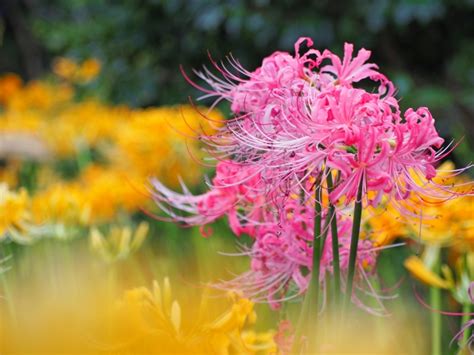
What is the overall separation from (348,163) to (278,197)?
0.36ft

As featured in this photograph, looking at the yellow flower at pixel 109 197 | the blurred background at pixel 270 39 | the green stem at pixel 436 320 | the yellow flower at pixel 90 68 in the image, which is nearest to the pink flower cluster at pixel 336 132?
the green stem at pixel 436 320

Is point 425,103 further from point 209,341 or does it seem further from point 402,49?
point 209,341

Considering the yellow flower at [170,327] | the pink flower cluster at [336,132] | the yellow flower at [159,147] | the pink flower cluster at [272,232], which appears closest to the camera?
the yellow flower at [170,327]

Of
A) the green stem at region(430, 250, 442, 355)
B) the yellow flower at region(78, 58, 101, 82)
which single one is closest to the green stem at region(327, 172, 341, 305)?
the green stem at region(430, 250, 442, 355)

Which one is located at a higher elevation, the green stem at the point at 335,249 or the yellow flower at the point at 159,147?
the yellow flower at the point at 159,147

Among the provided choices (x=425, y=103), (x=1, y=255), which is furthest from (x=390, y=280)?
(x=425, y=103)

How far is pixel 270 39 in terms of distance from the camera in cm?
412

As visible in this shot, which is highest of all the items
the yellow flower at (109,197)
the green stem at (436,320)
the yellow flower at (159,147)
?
the yellow flower at (159,147)

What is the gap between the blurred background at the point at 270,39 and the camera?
3.87 metres

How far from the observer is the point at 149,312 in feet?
2.18

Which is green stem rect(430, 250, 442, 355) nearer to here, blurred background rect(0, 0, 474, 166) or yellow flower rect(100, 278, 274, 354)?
yellow flower rect(100, 278, 274, 354)

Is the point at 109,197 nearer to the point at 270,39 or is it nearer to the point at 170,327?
the point at 170,327

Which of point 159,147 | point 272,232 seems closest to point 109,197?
point 159,147

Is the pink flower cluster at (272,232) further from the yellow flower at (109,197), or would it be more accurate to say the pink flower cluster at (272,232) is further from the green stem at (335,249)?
the yellow flower at (109,197)
